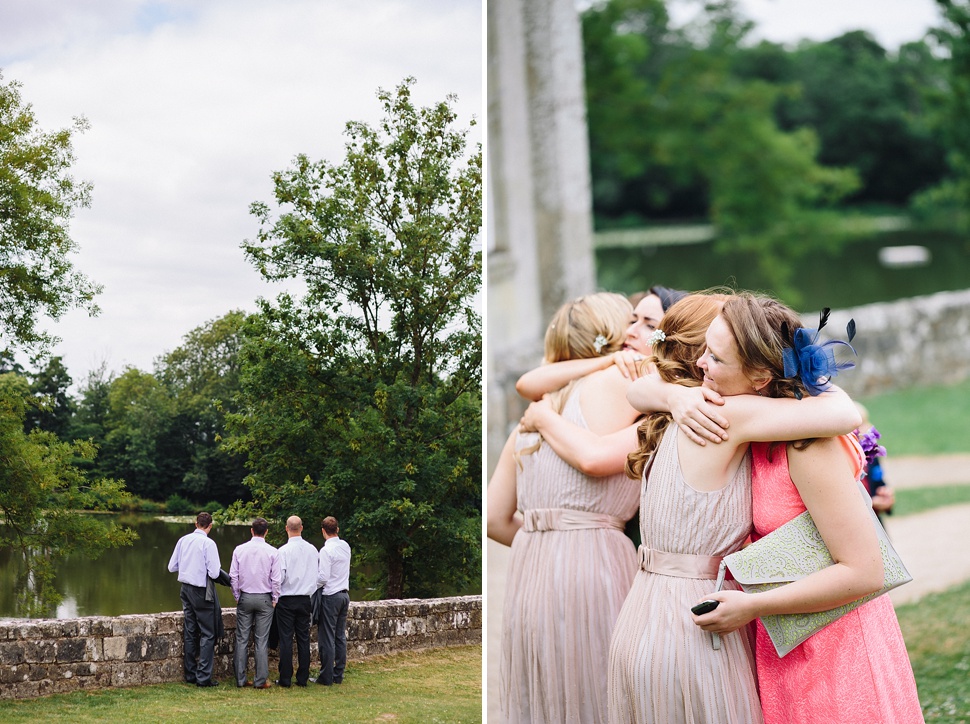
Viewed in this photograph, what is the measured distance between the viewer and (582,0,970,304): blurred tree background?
19328mm

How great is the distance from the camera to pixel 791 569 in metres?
2.16

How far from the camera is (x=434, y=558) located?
453 centimetres

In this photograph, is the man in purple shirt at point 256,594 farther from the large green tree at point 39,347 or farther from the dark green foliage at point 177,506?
the large green tree at point 39,347

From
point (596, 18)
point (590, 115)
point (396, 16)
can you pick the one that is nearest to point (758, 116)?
point (590, 115)

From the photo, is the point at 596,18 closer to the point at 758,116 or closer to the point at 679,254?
the point at 758,116

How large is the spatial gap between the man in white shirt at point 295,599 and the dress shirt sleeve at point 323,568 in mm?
22

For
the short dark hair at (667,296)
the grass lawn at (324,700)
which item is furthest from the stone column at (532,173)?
the short dark hair at (667,296)

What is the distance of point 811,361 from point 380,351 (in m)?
2.53

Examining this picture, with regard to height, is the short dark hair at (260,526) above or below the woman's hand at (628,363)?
below

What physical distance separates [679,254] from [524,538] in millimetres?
24636

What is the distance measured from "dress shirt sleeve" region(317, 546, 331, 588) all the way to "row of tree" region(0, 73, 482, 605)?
131 millimetres

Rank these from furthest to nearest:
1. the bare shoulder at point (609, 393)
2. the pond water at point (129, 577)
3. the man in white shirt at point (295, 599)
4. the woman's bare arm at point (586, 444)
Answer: the man in white shirt at point (295, 599) < the pond water at point (129, 577) < the bare shoulder at point (609, 393) < the woman's bare arm at point (586, 444)

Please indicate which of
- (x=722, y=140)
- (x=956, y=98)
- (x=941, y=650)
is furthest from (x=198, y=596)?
(x=722, y=140)

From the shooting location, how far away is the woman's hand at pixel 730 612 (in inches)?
85.4
